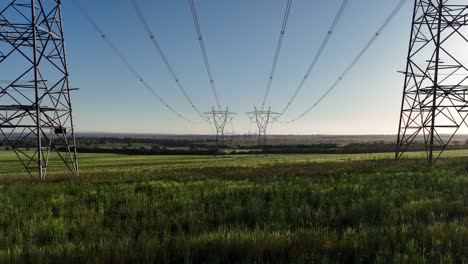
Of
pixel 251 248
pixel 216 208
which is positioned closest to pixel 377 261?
pixel 251 248

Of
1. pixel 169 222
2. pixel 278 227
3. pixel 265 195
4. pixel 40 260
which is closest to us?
pixel 40 260

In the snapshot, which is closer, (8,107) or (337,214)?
→ (337,214)

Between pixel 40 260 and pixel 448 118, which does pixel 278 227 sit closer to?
pixel 40 260

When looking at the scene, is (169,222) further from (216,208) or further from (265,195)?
(265,195)

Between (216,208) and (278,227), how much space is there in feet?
10.3

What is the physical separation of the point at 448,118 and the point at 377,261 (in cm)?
2587

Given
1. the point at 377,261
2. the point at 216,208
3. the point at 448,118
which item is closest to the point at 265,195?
the point at 216,208

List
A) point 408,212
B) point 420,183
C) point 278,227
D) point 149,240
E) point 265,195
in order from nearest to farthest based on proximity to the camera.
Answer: point 149,240 → point 278,227 → point 408,212 → point 265,195 → point 420,183

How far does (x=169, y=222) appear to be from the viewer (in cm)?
863

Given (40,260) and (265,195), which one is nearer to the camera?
(40,260)

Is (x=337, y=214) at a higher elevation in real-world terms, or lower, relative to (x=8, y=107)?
lower

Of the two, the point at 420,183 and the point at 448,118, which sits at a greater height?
the point at 448,118

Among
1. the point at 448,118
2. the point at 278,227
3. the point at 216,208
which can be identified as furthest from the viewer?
the point at 448,118

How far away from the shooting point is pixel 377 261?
541cm
